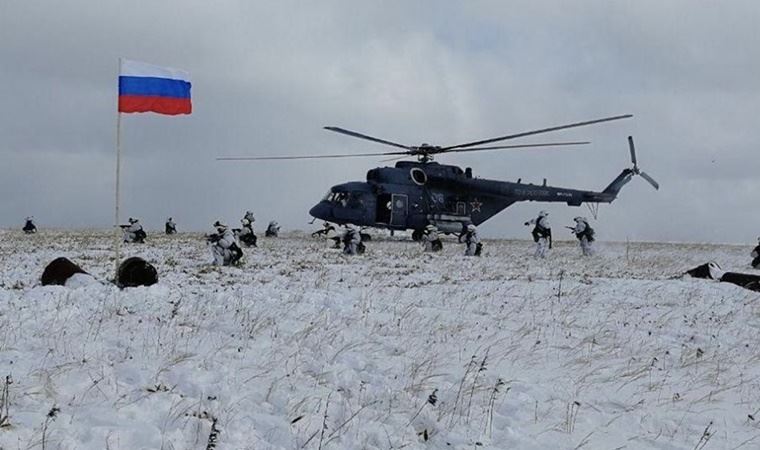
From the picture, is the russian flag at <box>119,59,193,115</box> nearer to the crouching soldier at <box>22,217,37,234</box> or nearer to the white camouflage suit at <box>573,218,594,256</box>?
the white camouflage suit at <box>573,218,594,256</box>

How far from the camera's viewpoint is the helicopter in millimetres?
28344

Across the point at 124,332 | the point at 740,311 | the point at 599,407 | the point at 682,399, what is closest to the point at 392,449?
the point at 599,407

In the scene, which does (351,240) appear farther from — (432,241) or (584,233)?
(584,233)

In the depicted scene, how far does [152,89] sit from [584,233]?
18.0 meters

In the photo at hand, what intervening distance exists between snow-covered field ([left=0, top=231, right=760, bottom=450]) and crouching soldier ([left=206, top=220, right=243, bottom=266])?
4.28 metres

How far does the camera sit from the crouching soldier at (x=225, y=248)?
16.7 m

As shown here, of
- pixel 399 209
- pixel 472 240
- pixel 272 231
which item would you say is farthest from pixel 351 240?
pixel 272 231

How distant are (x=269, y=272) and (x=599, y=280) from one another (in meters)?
7.55

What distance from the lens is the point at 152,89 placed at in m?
13.1

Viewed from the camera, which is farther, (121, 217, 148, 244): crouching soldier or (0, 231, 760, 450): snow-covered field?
(121, 217, 148, 244): crouching soldier

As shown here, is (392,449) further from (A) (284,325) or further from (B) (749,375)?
(B) (749,375)

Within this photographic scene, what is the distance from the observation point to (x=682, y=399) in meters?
6.46

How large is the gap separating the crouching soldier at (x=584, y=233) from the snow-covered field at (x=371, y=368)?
13.1 m

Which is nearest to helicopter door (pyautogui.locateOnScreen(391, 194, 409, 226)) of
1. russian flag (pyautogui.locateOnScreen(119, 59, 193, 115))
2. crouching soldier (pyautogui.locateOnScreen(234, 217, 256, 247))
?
crouching soldier (pyautogui.locateOnScreen(234, 217, 256, 247))
